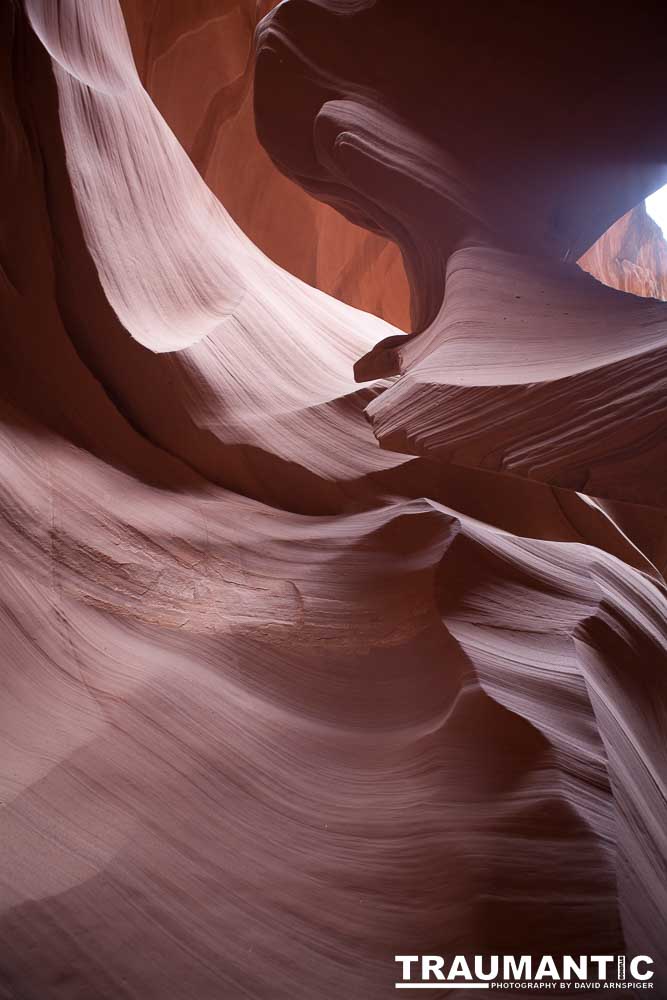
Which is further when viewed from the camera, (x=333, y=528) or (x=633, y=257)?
(x=633, y=257)

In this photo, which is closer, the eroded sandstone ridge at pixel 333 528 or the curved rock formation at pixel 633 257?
the eroded sandstone ridge at pixel 333 528

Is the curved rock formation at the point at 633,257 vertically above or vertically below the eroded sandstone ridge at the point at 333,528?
above

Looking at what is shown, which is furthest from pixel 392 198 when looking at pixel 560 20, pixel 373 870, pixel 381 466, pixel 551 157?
pixel 373 870

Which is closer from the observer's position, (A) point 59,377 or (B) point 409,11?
(B) point 409,11

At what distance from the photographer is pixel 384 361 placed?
→ 1.60 m

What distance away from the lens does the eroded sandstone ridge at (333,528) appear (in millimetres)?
1124

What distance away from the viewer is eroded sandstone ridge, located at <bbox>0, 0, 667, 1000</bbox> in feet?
3.69

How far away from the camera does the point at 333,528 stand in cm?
168

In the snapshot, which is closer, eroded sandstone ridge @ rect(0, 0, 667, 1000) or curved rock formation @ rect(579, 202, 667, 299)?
eroded sandstone ridge @ rect(0, 0, 667, 1000)

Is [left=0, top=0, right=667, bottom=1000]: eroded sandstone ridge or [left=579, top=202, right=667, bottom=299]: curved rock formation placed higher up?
[left=579, top=202, right=667, bottom=299]: curved rock formation

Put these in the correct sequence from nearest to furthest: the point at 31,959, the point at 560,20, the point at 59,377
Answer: the point at 31,959, the point at 560,20, the point at 59,377

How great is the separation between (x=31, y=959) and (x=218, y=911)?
22 centimetres

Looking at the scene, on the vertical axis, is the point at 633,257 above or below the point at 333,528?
above

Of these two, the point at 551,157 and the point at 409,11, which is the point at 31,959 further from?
the point at 409,11
